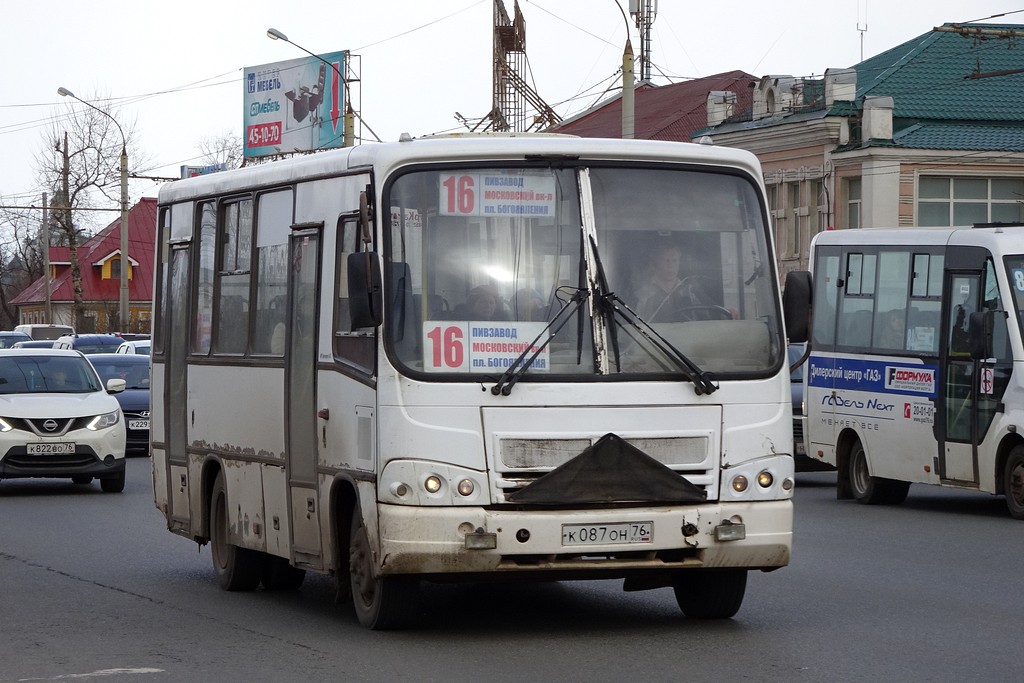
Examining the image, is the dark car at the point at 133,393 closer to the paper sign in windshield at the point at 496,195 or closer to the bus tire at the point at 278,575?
the bus tire at the point at 278,575

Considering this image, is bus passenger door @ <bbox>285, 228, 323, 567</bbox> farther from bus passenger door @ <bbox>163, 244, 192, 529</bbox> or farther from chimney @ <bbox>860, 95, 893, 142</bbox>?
chimney @ <bbox>860, 95, 893, 142</bbox>

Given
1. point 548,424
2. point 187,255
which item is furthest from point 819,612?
point 187,255

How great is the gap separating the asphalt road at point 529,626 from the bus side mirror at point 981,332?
3079 mm

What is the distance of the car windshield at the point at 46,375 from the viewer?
2420 centimetres

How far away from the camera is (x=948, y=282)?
20438 mm

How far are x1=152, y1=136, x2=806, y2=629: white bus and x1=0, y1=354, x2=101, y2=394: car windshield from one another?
44.8 ft

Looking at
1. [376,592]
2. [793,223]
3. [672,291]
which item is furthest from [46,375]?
[793,223]

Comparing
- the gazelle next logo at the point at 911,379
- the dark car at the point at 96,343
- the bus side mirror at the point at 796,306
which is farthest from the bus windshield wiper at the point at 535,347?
the dark car at the point at 96,343

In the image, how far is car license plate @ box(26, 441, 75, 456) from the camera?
914 inches

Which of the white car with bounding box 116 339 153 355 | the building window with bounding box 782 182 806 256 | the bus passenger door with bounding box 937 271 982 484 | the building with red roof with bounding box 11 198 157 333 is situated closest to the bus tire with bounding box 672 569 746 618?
the bus passenger door with bounding box 937 271 982 484

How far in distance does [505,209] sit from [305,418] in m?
1.94

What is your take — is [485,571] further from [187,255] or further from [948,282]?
[948,282]

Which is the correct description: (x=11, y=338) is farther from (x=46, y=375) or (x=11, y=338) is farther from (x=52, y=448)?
(x=52, y=448)

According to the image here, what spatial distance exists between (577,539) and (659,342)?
113cm
